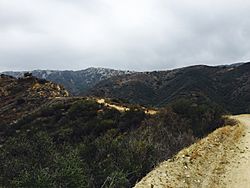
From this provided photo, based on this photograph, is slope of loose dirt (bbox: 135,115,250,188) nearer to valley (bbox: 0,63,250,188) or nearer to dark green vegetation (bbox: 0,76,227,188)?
valley (bbox: 0,63,250,188)

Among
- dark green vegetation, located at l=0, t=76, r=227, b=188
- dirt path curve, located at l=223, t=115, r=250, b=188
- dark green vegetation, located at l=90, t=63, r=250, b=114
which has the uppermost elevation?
dirt path curve, located at l=223, t=115, r=250, b=188

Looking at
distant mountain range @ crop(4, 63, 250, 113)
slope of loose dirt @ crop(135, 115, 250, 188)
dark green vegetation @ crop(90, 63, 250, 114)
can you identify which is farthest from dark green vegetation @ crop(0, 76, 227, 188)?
dark green vegetation @ crop(90, 63, 250, 114)

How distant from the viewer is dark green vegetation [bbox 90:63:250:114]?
117 metres

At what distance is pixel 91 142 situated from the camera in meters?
26.6

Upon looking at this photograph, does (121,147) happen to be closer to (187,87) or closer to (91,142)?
(91,142)

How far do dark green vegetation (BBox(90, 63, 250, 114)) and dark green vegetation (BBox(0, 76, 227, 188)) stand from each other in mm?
57518

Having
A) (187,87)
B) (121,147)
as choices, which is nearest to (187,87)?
(187,87)

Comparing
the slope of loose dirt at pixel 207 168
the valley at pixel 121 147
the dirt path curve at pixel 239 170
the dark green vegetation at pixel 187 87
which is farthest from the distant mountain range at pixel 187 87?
the dirt path curve at pixel 239 170

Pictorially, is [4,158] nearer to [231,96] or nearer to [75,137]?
[75,137]

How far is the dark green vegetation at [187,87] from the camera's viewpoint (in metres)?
117

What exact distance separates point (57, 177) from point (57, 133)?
2975 centimetres

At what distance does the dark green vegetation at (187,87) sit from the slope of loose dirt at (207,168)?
84.6m

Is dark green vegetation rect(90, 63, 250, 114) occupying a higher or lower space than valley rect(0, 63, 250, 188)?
lower

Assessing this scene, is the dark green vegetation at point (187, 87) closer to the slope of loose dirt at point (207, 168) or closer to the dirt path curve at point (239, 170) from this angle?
the slope of loose dirt at point (207, 168)
